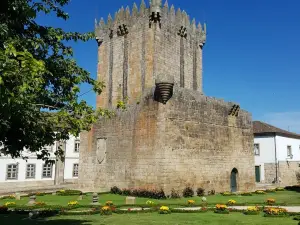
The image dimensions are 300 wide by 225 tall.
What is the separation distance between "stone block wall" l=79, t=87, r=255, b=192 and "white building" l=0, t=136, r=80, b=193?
443 inches

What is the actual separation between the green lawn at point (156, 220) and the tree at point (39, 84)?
4239 millimetres

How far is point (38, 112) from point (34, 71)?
221 cm

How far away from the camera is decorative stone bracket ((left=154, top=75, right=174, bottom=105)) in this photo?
70.0ft

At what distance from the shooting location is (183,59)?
32875 mm

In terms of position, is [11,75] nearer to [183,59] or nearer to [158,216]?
[158,216]

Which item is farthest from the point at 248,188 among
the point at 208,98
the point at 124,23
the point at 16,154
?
the point at 16,154

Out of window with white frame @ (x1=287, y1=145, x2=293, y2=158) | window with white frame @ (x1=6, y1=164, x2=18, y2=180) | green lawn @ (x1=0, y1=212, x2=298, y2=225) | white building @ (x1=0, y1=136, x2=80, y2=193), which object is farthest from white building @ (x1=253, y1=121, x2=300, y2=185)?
window with white frame @ (x1=6, y1=164, x2=18, y2=180)

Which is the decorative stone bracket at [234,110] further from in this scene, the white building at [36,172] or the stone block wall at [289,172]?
the white building at [36,172]

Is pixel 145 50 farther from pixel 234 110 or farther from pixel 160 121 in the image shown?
pixel 160 121

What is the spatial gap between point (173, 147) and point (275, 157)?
2179cm

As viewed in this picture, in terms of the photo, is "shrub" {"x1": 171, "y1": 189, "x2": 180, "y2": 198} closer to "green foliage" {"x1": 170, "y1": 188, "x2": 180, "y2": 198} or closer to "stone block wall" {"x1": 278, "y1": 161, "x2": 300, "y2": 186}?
"green foliage" {"x1": 170, "y1": 188, "x2": 180, "y2": 198}

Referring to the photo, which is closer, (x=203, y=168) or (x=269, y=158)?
(x=203, y=168)

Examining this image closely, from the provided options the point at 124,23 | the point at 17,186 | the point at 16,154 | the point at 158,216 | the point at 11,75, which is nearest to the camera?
the point at 11,75

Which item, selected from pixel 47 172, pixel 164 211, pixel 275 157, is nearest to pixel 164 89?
pixel 164 211
